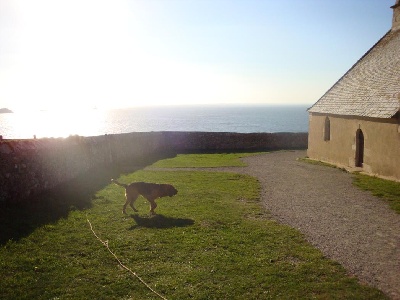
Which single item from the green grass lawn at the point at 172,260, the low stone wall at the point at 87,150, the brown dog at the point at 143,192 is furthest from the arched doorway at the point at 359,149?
the brown dog at the point at 143,192

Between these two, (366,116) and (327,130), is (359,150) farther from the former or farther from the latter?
(327,130)

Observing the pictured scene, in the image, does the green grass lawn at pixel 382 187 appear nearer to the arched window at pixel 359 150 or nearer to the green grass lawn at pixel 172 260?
the arched window at pixel 359 150

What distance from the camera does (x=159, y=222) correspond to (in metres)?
11.2

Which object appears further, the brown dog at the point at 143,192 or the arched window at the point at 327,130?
the arched window at the point at 327,130

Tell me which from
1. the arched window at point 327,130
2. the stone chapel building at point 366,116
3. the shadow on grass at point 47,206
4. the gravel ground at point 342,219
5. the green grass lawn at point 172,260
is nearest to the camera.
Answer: the green grass lawn at point 172,260

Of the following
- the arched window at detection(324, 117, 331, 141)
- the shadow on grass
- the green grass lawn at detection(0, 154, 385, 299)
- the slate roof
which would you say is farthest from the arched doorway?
the shadow on grass

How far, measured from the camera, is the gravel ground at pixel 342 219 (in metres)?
8.27

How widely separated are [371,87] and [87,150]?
1819 centimetres

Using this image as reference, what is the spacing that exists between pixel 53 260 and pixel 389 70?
2232cm

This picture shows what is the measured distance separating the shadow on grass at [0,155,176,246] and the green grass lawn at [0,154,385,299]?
35cm

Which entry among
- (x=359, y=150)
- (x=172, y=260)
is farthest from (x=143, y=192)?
(x=359, y=150)

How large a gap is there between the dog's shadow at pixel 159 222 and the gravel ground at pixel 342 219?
3380 millimetres

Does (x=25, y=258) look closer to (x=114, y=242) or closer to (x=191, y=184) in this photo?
(x=114, y=242)

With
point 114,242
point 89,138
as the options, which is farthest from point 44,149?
point 114,242
